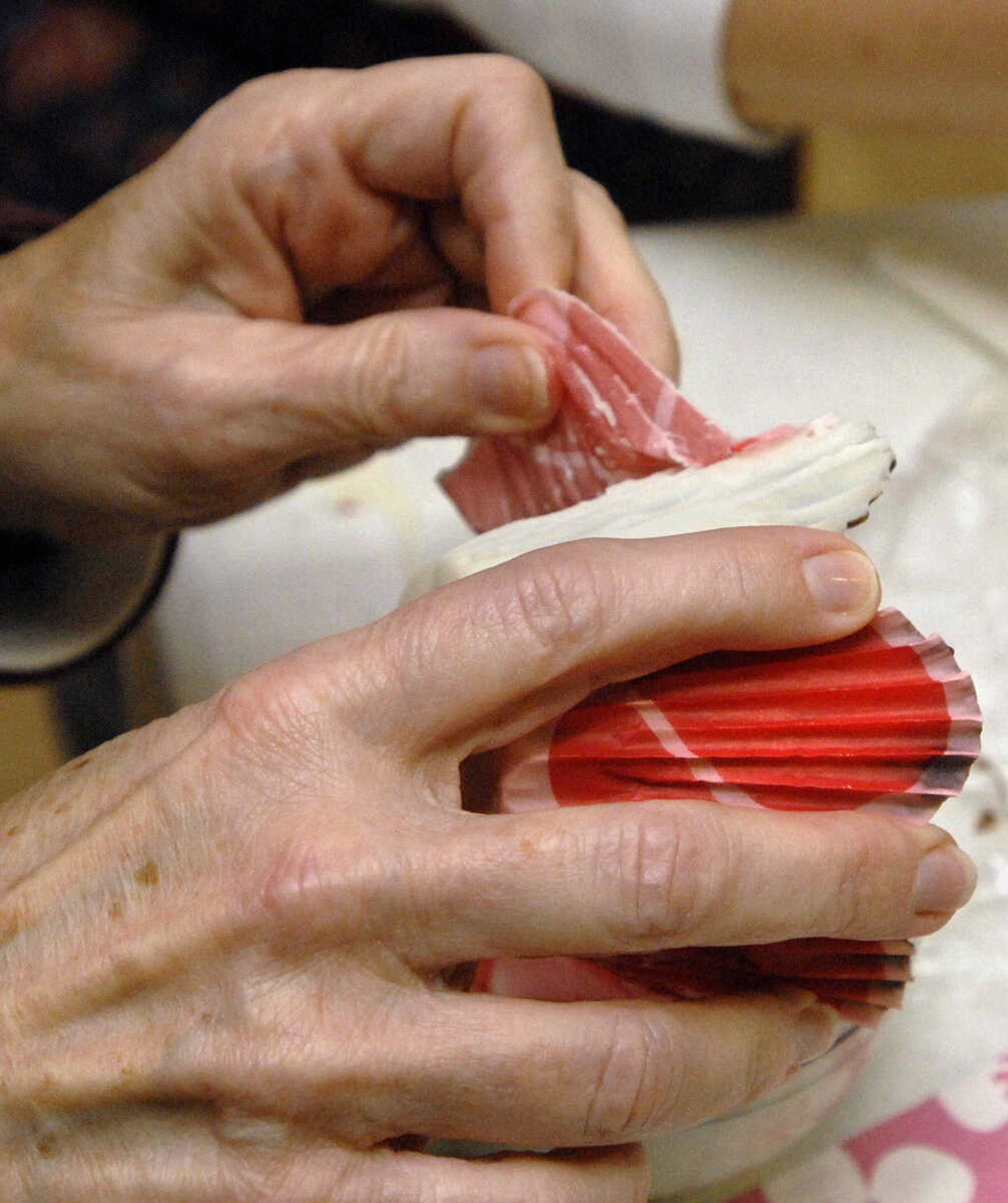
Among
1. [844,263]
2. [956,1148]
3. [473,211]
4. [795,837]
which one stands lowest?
[956,1148]

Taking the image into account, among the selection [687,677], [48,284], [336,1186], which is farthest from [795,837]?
[48,284]

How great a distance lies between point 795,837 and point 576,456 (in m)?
0.32

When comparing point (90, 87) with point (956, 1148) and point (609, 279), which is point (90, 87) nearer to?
point (609, 279)

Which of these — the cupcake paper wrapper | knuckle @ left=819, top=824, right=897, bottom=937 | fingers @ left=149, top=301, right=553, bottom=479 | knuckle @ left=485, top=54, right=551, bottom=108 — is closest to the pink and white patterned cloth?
the cupcake paper wrapper

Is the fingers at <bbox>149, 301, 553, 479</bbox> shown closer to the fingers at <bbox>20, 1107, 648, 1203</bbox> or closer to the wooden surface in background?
the fingers at <bbox>20, 1107, 648, 1203</bbox>

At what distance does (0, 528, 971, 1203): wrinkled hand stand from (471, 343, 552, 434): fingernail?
219 millimetres

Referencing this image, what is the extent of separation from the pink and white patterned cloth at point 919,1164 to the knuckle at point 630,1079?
0.77 ft

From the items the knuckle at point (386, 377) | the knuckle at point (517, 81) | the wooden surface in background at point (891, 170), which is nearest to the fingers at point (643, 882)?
the knuckle at point (386, 377)

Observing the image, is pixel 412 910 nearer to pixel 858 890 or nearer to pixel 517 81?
pixel 858 890

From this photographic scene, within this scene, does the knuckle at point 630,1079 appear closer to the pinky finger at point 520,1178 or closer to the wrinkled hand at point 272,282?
Result: the pinky finger at point 520,1178

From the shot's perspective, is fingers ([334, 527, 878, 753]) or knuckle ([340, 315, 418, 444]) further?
knuckle ([340, 315, 418, 444])

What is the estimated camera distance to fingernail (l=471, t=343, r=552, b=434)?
68 centimetres

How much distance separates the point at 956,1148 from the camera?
65 centimetres

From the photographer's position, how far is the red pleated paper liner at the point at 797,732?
1.63ft
